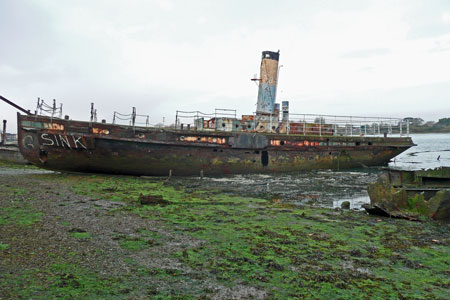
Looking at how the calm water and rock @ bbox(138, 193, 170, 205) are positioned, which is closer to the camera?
rock @ bbox(138, 193, 170, 205)

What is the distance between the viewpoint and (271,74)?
21844mm

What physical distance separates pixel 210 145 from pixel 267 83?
735cm

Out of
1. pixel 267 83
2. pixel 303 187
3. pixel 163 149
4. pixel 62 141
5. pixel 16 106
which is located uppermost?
pixel 267 83

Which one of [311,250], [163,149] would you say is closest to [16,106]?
[163,149]

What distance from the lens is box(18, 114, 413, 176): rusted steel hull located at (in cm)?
1530

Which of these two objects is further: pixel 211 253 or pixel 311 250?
pixel 311 250

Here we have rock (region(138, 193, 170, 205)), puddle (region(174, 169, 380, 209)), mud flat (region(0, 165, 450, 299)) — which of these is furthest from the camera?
puddle (region(174, 169, 380, 209))

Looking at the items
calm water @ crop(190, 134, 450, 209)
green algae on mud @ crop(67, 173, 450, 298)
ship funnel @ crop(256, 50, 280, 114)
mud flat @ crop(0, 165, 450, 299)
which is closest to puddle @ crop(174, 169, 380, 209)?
calm water @ crop(190, 134, 450, 209)

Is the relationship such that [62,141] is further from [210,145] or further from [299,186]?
[299,186]

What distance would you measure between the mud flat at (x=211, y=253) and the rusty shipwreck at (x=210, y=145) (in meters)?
6.65

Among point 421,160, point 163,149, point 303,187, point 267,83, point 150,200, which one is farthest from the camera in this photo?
point 421,160

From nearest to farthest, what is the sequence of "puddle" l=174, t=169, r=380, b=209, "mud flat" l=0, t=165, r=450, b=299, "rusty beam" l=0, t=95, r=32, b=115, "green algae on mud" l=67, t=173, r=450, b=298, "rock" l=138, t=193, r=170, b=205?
1. "mud flat" l=0, t=165, r=450, b=299
2. "green algae on mud" l=67, t=173, r=450, b=298
3. "rock" l=138, t=193, r=170, b=205
4. "puddle" l=174, t=169, r=380, b=209
5. "rusty beam" l=0, t=95, r=32, b=115

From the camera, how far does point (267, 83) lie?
21.8 metres

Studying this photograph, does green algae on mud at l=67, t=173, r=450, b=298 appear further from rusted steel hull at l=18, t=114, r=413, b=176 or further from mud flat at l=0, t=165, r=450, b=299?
rusted steel hull at l=18, t=114, r=413, b=176
